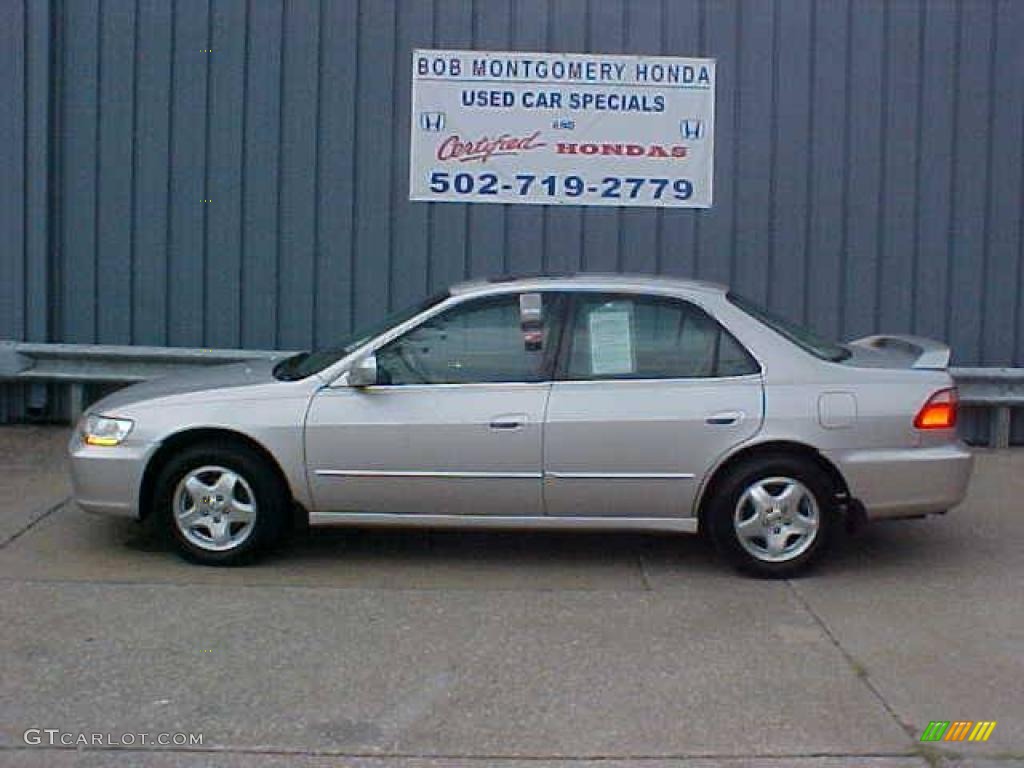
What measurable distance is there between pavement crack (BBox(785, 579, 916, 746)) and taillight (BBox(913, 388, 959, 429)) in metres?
1.02

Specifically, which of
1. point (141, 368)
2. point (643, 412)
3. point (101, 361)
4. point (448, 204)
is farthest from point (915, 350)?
point (101, 361)

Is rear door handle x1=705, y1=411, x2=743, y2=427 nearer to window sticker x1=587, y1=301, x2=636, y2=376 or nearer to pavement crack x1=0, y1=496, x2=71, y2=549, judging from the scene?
window sticker x1=587, y1=301, x2=636, y2=376

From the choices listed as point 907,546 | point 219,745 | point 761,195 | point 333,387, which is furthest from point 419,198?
point 219,745

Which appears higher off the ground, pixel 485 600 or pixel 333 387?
pixel 333 387

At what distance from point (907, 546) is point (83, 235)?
6.35m

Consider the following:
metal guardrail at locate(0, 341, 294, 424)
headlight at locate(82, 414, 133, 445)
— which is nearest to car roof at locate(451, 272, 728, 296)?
headlight at locate(82, 414, 133, 445)

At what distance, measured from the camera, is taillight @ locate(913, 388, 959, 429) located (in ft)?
23.8

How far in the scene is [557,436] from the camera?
7164 millimetres

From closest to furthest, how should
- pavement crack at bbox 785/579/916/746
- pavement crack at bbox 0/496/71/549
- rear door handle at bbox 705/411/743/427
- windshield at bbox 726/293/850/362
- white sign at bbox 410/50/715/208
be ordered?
pavement crack at bbox 785/579/916/746, rear door handle at bbox 705/411/743/427, windshield at bbox 726/293/850/362, pavement crack at bbox 0/496/71/549, white sign at bbox 410/50/715/208

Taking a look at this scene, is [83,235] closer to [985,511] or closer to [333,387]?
[333,387]

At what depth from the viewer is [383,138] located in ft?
35.4

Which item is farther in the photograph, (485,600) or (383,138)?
(383,138)

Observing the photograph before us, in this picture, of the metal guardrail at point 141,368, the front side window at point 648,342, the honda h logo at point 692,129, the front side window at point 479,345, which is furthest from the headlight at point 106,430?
the honda h logo at point 692,129

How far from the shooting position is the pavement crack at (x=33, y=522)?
7961 mm
